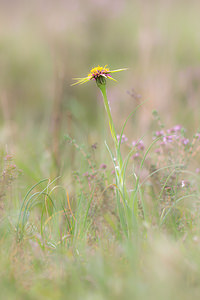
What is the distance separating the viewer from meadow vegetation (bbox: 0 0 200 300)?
105cm

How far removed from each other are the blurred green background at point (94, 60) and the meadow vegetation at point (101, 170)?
0.07 feet

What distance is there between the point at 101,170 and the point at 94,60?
4.97 metres

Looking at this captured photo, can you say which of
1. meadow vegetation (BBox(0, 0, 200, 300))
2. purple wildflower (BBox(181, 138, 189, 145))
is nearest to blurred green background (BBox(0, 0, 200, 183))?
meadow vegetation (BBox(0, 0, 200, 300))

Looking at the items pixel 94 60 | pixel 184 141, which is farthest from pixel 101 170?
pixel 94 60

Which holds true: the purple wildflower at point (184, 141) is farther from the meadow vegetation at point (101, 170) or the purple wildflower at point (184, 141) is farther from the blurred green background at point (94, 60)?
the blurred green background at point (94, 60)

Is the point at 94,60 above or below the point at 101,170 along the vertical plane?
above

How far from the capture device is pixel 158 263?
973mm

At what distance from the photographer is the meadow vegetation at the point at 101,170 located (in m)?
1.05

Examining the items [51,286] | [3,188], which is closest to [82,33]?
[3,188]

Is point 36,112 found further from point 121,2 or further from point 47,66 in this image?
point 121,2

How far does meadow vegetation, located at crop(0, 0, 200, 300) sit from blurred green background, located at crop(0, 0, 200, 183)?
0.02 metres

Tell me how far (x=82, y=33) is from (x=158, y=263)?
6197 mm

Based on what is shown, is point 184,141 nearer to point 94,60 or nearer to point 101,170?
point 101,170

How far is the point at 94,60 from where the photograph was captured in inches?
257
